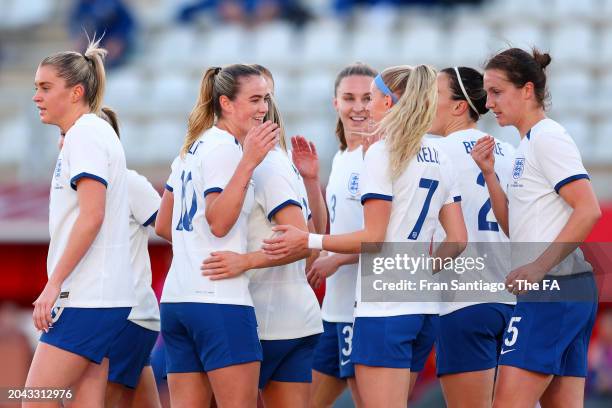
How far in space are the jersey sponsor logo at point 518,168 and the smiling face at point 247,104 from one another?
1.17 m

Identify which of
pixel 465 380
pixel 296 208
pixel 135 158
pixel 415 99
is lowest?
pixel 465 380

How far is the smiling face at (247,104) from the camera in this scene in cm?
511

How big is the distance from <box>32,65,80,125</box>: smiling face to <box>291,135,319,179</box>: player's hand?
4.32ft

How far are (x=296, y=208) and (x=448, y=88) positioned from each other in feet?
3.96

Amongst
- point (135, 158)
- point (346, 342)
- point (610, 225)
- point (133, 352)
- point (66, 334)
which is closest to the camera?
point (66, 334)

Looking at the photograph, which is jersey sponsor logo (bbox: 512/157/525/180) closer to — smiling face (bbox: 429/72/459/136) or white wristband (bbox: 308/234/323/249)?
smiling face (bbox: 429/72/459/136)

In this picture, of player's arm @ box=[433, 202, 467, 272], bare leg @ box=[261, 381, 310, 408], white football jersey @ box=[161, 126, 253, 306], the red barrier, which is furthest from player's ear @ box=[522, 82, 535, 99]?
the red barrier

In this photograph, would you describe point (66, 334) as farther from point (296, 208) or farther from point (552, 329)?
point (552, 329)

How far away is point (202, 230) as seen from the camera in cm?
494

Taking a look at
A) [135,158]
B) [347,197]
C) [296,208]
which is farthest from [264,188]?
[135,158]

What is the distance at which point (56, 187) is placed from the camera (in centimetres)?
499

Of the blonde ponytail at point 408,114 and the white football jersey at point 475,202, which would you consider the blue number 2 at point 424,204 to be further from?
the white football jersey at point 475,202

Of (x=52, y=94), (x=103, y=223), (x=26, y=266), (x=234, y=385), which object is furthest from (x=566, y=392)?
(x=26, y=266)

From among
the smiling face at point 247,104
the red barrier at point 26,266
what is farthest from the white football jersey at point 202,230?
the red barrier at point 26,266
